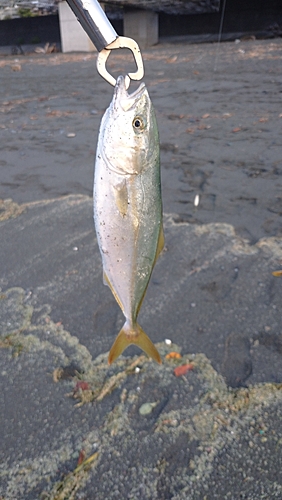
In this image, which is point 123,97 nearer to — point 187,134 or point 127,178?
point 127,178

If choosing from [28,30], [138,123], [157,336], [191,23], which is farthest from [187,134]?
[28,30]

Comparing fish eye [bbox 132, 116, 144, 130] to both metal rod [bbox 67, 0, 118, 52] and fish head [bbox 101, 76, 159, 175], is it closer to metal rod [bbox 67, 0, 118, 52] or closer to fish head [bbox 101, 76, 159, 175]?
fish head [bbox 101, 76, 159, 175]

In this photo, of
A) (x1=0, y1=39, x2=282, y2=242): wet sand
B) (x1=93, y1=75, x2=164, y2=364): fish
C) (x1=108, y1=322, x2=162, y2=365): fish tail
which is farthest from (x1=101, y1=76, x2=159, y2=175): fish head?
(x1=0, y1=39, x2=282, y2=242): wet sand

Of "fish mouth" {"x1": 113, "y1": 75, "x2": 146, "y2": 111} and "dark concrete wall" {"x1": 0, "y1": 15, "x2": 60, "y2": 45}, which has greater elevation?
"fish mouth" {"x1": 113, "y1": 75, "x2": 146, "y2": 111}

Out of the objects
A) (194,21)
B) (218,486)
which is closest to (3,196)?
(218,486)

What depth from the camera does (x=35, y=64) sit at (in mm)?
14359

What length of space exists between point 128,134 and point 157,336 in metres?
1.89

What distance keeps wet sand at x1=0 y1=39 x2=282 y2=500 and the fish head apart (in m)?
1.65

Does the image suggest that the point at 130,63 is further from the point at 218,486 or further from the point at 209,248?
the point at 218,486

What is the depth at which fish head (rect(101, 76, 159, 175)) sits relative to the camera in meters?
1.65

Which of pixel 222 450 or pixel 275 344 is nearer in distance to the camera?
pixel 222 450

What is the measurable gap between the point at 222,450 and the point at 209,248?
2.06m

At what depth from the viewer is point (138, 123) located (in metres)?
1.67

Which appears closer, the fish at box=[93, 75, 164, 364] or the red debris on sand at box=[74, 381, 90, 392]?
the fish at box=[93, 75, 164, 364]
